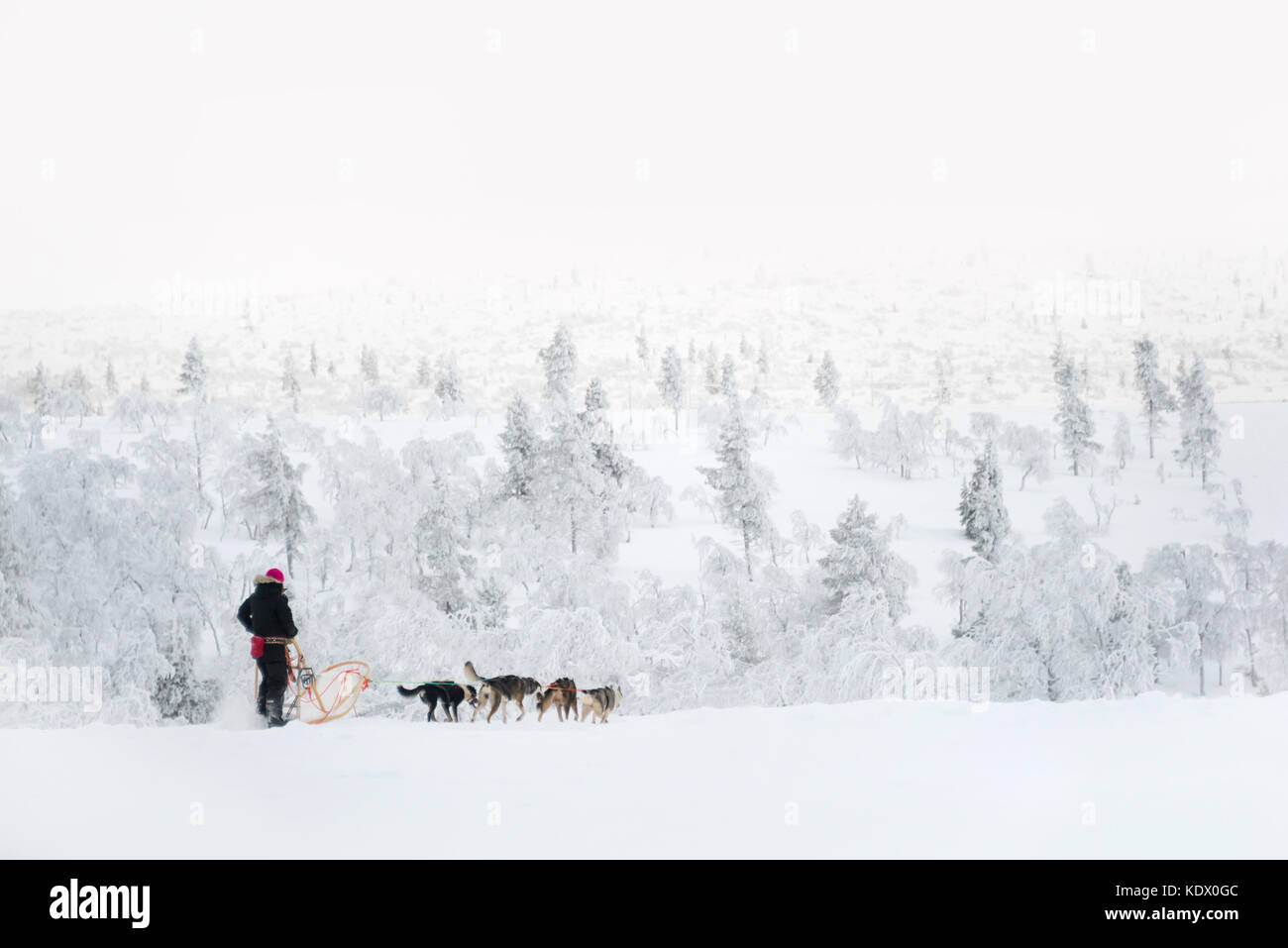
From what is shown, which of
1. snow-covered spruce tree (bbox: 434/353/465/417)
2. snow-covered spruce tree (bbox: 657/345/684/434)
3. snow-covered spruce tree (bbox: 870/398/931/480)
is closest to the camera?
snow-covered spruce tree (bbox: 870/398/931/480)

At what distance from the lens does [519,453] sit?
30.2m

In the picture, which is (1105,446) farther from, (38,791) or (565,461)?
(38,791)

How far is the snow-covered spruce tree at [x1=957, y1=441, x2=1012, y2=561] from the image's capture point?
31016mm

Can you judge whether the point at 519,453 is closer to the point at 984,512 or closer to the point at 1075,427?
the point at 984,512

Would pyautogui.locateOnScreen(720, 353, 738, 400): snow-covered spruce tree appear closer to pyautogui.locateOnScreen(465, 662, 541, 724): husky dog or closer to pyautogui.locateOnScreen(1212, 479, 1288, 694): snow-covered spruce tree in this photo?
pyautogui.locateOnScreen(1212, 479, 1288, 694): snow-covered spruce tree

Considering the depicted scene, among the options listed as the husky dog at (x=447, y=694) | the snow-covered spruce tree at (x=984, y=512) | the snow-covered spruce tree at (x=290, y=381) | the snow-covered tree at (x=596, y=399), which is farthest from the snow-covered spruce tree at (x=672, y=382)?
the husky dog at (x=447, y=694)

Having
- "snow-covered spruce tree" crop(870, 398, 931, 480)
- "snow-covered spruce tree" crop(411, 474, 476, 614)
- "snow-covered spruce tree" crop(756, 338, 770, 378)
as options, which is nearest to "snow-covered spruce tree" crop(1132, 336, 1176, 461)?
"snow-covered spruce tree" crop(870, 398, 931, 480)

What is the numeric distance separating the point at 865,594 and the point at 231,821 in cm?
1806

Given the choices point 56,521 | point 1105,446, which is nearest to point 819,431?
point 1105,446

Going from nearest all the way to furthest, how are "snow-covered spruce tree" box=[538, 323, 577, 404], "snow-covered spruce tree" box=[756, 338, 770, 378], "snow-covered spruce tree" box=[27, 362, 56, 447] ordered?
"snow-covered spruce tree" box=[27, 362, 56, 447] < "snow-covered spruce tree" box=[538, 323, 577, 404] < "snow-covered spruce tree" box=[756, 338, 770, 378]

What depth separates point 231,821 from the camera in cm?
587

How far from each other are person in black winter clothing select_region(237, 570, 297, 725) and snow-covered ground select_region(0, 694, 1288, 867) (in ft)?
2.16

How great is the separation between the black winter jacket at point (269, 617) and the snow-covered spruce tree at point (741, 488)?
70.7 ft

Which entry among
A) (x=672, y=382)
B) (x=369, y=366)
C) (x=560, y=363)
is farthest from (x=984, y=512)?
(x=369, y=366)
